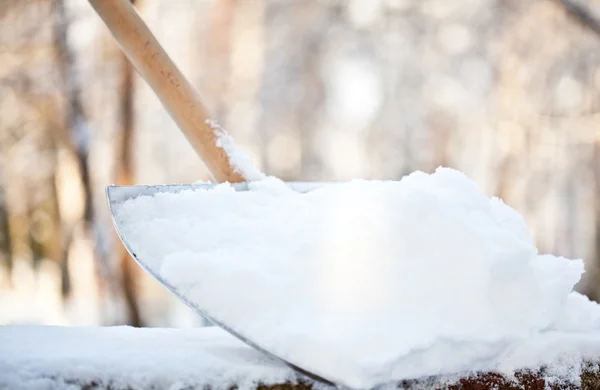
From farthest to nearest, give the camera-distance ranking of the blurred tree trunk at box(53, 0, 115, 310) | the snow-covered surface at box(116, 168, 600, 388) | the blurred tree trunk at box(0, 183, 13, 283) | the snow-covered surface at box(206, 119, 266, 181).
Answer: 1. the blurred tree trunk at box(0, 183, 13, 283)
2. the blurred tree trunk at box(53, 0, 115, 310)
3. the snow-covered surface at box(206, 119, 266, 181)
4. the snow-covered surface at box(116, 168, 600, 388)

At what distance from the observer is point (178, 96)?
870 mm

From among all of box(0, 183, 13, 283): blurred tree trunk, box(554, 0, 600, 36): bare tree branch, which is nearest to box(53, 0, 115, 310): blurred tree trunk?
box(0, 183, 13, 283): blurred tree trunk

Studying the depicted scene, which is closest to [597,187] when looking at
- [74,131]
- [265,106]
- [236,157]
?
[265,106]

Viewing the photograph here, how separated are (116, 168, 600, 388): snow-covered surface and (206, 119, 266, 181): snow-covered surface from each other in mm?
145

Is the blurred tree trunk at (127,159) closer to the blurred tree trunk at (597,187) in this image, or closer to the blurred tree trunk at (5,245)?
the blurred tree trunk at (5,245)

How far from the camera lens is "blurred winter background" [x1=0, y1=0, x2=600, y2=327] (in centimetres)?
265

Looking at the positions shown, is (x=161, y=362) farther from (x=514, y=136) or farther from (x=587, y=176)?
(x=587, y=176)

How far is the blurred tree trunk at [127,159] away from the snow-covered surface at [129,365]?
2122 millimetres

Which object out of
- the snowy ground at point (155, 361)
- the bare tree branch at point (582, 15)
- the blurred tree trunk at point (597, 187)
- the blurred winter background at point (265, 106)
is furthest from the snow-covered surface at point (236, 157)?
the blurred tree trunk at point (597, 187)

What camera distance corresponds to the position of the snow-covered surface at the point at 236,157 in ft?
2.78

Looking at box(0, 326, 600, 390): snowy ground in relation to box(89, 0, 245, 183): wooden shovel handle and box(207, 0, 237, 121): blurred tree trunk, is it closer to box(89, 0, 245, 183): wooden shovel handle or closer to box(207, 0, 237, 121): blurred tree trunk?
box(89, 0, 245, 183): wooden shovel handle

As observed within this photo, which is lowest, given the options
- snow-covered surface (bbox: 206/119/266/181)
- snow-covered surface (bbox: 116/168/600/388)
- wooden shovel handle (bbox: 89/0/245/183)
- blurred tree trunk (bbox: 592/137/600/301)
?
snow-covered surface (bbox: 116/168/600/388)

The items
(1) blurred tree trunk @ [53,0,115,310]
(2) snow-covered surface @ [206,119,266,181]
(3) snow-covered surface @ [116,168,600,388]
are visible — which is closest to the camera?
(3) snow-covered surface @ [116,168,600,388]

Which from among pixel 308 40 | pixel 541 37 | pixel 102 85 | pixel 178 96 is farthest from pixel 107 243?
pixel 541 37
